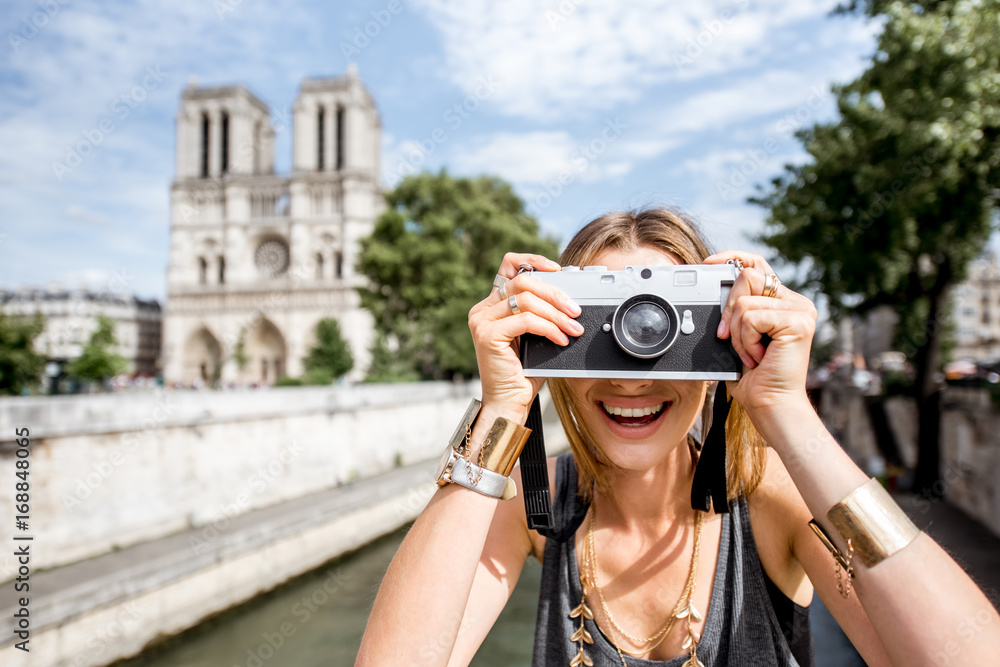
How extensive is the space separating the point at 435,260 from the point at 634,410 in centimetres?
2290

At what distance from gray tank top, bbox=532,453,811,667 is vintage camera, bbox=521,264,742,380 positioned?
0.40m

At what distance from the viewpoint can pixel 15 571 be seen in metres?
6.95

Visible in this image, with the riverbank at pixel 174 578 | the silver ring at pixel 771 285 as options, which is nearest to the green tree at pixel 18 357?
the riverbank at pixel 174 578

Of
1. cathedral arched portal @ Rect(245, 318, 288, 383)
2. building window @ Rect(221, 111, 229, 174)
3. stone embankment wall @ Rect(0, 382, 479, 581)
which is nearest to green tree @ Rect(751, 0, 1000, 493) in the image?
stone embankment wall @ Rect(0, 382, 479, 581)

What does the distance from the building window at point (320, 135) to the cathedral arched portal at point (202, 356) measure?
52.5 ft

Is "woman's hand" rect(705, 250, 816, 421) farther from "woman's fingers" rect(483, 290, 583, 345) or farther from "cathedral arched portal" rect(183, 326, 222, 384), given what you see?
"cathedral arched portal" rect(183, 326, 222, 384)

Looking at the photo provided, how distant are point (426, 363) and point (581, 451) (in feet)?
102

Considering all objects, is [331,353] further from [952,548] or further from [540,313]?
[540,313]

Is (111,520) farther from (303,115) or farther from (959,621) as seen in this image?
(303,115)

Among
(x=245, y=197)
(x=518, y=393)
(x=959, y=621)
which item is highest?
(x=245, y=197)

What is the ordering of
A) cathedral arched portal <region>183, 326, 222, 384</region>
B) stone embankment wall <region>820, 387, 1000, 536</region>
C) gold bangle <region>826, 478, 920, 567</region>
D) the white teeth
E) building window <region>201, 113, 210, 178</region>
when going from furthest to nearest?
1. building window <region>201, 113, 210, 178</region>
2. cathedral arched portal <region>183, 326, 222, 384</region>
3. stone embankment wall <region>820, 387, 1000, 536</region>
4. the white teeth
5. gold bangle <region>826, 478, 920, 567</region>

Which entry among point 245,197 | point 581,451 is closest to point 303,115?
point 245,197

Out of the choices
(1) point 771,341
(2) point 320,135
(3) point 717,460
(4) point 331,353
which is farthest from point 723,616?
(2) point 320,135

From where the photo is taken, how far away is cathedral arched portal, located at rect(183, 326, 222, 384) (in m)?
49.9
